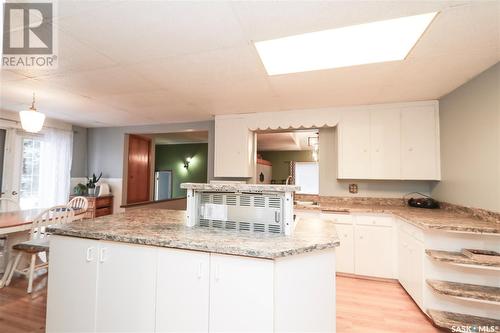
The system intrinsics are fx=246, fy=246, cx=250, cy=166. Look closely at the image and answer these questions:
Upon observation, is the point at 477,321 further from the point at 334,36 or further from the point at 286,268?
the point at 334,36

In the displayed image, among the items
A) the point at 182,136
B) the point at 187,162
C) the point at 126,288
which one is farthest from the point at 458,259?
the point at 187,162

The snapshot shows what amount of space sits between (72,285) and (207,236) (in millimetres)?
1030

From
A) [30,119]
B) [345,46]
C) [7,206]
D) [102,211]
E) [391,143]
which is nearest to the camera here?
[345,46]

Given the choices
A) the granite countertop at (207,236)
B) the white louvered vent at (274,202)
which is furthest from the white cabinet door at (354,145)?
the white louvered vent at (274,202)

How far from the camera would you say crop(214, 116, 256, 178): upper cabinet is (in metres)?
3.88

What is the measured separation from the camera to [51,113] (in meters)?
4.04

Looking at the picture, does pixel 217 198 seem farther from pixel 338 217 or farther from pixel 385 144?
pixel 385 144

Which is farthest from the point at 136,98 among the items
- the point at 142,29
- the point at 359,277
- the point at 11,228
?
the point at 359,277

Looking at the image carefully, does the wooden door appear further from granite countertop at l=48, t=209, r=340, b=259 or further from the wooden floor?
granite countertop at l=48, t=209, r=340, b=259

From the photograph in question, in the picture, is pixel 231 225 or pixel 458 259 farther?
pixel 458 259

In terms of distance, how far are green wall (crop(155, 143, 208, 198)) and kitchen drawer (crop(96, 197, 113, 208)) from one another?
289 centimetres

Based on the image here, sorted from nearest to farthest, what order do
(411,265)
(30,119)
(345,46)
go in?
1. (345,46)
2. (411,265)
3. (30,119)

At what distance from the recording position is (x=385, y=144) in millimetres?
3318

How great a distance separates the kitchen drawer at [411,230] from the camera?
7.80ft
